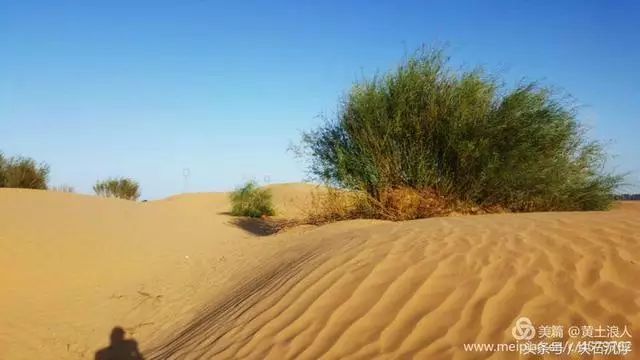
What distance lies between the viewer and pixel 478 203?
880cm

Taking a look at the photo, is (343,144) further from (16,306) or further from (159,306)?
(16,306)

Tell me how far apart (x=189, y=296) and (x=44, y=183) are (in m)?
16.1

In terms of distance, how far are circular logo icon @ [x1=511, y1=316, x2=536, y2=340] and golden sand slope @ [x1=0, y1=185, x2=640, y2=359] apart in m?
0.05

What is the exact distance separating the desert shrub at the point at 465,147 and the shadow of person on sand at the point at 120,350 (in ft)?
15.3

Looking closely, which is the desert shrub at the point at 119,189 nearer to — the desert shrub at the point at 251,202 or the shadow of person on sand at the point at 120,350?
the desert shrub at the point at 251,202

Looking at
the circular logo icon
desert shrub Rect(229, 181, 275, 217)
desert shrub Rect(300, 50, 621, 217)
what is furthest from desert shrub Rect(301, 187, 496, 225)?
desert shrub Rect(229, 181, 275, 217)

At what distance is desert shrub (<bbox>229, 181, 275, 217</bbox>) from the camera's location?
19.5m

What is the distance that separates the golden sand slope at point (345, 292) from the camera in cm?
321

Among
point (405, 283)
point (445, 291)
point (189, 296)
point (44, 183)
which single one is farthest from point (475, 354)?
point (44, 183)

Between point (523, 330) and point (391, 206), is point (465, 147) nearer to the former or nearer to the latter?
point (391, 206)

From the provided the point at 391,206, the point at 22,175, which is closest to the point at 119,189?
the point at 22,175

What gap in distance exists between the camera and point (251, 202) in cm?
1978

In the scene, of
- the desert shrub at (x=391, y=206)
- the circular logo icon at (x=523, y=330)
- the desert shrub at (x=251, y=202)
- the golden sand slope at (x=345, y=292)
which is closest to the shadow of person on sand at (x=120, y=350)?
the golden sand slope at (x=345, y=292)

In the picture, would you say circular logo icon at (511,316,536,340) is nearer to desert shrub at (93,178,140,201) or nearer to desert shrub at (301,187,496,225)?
desert shrub at (301,187,496,225)
